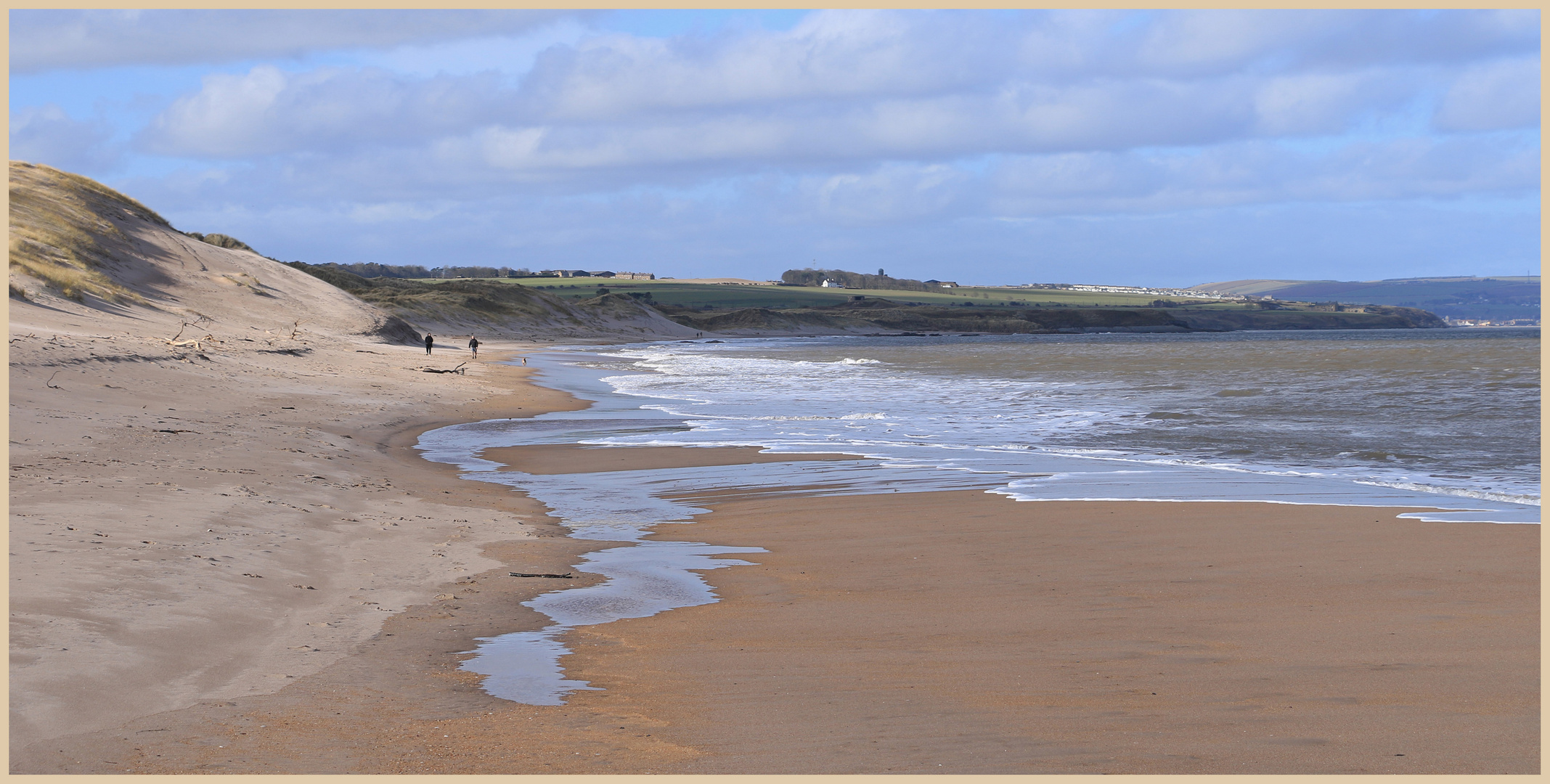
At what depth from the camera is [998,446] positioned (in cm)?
1628

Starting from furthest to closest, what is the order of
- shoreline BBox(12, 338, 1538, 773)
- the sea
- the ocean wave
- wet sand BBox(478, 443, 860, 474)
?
wet sand BBox(478, 443, 860, 474), the ocean wave, the sea, shoreline BBox(12, 338, 1538, 773)

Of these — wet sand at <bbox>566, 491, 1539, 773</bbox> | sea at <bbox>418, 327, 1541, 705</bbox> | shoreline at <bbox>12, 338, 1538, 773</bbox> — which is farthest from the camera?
sea at <bbox>418, 327, 1541, 705</bbox>

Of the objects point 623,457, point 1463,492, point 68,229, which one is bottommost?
point 623,457

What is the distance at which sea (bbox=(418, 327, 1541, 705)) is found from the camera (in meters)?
8.77

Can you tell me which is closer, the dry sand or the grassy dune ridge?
the dry sand

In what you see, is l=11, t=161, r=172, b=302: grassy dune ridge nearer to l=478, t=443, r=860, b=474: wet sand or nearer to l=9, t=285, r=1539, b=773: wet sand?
l=478, t=443, r=860, b=474: wet sand

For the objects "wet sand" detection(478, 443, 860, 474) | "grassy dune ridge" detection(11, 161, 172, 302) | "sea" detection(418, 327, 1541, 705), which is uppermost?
"grassy dune ridge" detection(11, 161, 172, 302)

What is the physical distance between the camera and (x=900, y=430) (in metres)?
19.0

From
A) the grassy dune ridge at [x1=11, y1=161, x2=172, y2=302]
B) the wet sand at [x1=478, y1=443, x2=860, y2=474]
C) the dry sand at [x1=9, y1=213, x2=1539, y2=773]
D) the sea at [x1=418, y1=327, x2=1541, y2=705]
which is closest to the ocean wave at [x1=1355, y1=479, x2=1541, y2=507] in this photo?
the sea at [x1=418, y1=327, x2=1541, y2=705]

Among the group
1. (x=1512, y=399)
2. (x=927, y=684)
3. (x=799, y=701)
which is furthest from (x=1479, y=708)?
(x=1512, y=399)

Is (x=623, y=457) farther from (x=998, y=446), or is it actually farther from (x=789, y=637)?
(x=789, y=637)

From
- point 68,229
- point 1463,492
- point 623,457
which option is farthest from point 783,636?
point 68,229

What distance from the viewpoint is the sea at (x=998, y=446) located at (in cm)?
877

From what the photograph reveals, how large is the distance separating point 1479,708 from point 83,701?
5.82 m
